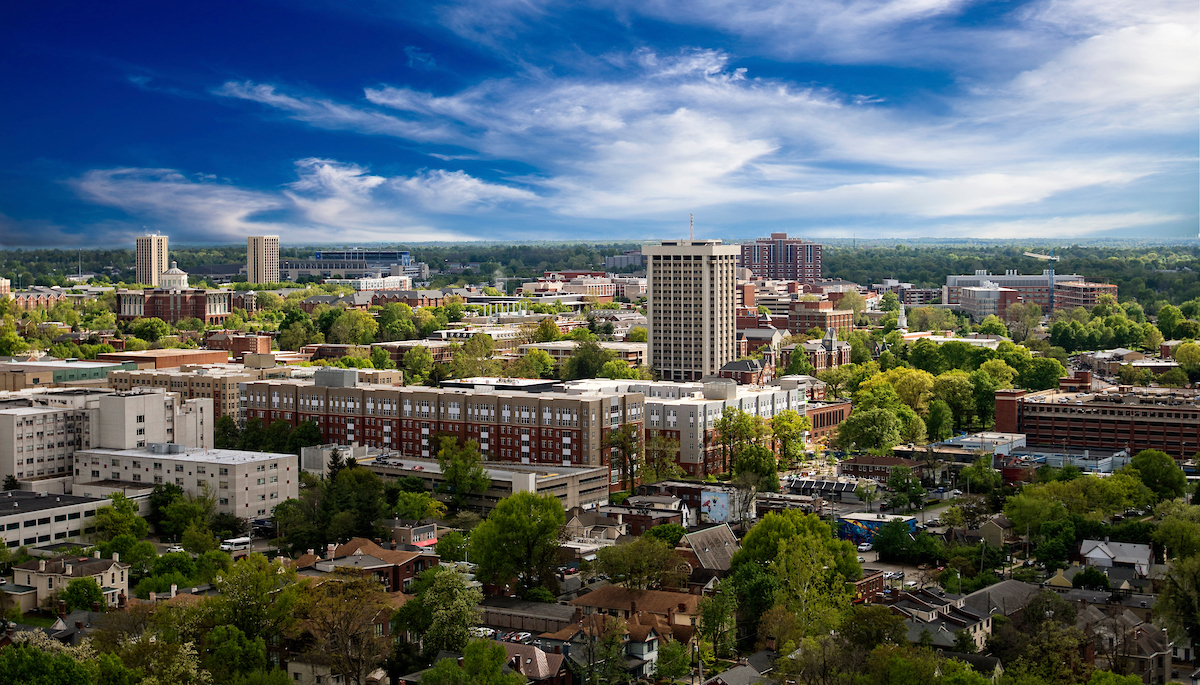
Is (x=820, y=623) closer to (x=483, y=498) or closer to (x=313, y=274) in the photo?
(x=483, y=498)

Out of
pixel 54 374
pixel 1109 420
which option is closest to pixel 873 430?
pixel 1109 420

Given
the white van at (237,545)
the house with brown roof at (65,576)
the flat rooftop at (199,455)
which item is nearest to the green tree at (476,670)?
the house with brown roof at (65,576)

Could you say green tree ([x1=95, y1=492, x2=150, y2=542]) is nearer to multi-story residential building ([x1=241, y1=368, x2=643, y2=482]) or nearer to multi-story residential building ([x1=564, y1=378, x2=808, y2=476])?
multi-story residential building ([x1=241, y1=368, x2=643, y2=482])

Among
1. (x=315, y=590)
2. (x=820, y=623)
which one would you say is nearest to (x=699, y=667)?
(x=820, y=623)

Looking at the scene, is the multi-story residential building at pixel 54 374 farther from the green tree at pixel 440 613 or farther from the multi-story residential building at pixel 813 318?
the multi-story residential building at pixel 813 318

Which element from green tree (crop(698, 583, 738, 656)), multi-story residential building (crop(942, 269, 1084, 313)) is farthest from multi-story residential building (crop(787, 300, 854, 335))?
green tree (crop(698, 583, 738, 656))

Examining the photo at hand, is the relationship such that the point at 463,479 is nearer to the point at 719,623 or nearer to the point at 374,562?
the point at 374,562
